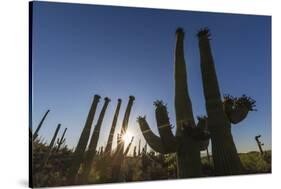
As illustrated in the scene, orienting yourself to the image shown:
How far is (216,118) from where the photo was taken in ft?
24.0

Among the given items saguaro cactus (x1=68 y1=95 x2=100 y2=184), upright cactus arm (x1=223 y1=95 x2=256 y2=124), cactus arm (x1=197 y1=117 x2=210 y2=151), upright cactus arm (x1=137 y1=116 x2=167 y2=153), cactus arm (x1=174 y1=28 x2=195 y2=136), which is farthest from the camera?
upright cactus arm (x1=223 y1=95 x2=256 y2=124)

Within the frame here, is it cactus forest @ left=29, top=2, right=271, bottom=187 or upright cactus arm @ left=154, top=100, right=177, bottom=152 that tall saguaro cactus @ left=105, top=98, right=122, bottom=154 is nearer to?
cactus forest @ left=29, top=2, right=271, bottom=187

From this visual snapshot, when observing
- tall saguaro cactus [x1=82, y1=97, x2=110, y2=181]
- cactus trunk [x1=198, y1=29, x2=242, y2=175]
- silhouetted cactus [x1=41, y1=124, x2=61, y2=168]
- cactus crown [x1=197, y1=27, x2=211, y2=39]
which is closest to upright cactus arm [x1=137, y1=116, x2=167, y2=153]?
tall saguaro cactus [x1=82, y1=97, x2=110, y2=181]

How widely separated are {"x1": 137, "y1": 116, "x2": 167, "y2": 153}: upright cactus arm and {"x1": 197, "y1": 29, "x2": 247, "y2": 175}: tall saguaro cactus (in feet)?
2.23

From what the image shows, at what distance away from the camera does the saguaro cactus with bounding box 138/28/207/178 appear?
7.00 metres

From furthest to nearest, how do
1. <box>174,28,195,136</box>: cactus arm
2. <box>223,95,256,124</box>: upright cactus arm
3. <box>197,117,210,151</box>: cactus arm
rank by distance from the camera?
<box>223,95,256,124</box>: upright cactus arm → <box>197,117,210,151</box>: cactus arm → <box>174,28,195,136</box>: cactus arm

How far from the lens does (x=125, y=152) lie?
6.87m

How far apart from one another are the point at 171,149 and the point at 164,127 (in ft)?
0.91

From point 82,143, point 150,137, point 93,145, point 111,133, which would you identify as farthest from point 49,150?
point 150,137

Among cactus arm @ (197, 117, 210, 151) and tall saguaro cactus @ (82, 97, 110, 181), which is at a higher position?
cactus arm @ (197, 117, 210, 151)

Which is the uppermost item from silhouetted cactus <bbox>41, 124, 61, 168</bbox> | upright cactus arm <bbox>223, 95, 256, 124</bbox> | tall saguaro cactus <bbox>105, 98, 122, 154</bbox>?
upright cactus arm <bbox>223, 95, 256, 124</bbox>

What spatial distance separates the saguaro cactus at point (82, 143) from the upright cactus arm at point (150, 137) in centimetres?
56

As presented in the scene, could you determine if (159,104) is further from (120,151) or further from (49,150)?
(49,150)
